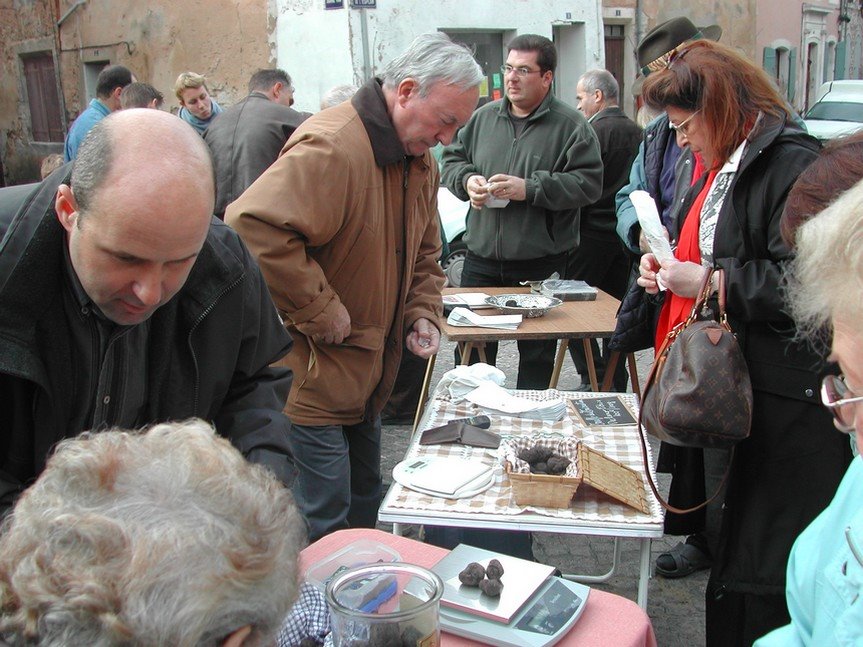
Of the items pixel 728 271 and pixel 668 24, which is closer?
pixel 728 271

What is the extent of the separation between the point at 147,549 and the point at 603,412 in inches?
84.8

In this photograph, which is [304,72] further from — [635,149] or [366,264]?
[366,264]

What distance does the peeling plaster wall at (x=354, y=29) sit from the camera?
37.0 feet

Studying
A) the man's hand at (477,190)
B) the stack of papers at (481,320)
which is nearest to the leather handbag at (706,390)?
the stack of papers at (481,320)

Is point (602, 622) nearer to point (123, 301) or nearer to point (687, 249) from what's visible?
point (123, 301)

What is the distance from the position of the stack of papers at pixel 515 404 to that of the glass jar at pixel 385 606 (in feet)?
4.49

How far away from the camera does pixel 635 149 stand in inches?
196

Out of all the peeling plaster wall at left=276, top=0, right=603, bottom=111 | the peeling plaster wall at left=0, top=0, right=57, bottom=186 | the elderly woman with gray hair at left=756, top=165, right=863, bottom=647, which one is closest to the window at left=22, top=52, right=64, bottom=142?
the peeling plaster wall at left=0, top=0, right=57, bottom=186

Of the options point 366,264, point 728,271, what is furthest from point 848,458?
point 366,264

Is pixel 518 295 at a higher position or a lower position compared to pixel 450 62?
lower

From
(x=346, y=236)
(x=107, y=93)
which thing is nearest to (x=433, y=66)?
(x=346, y=236)

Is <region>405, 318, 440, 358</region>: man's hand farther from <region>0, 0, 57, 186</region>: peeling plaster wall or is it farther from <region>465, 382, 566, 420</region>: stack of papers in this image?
<region>0, 0, 57, 186</region>: peeling plaster wall

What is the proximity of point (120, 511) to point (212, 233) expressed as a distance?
3.04 feet

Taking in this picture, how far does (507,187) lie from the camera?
4.13 meters
